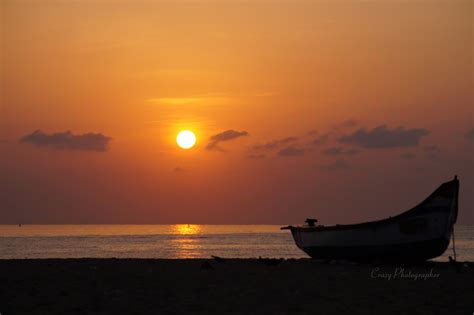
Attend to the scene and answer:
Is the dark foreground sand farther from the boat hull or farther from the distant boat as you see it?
the distant boat

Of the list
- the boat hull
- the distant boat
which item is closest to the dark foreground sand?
the boat hull

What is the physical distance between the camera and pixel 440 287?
18.5 meters

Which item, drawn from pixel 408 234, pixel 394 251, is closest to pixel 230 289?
pixel 394 251

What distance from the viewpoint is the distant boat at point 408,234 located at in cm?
2561

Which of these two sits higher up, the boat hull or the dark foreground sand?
the boat hull

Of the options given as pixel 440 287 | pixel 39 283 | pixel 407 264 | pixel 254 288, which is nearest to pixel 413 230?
pixel 407 264

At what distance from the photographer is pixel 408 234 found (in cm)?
2614

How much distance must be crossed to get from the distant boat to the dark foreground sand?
1555mm

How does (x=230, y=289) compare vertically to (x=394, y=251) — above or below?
below

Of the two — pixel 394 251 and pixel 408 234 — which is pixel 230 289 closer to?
pixel 394 251

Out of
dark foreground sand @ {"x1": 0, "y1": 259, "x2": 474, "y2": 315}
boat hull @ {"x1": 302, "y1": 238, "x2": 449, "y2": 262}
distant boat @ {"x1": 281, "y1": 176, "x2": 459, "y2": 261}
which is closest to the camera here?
dark foreground sand @ {"x1": 0, "y1": 259, "x2": 474, "y2": 315}

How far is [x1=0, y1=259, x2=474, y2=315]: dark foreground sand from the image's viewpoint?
15359 millimetres

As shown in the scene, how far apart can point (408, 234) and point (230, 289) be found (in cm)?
1067

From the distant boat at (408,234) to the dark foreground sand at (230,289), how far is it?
156cm
